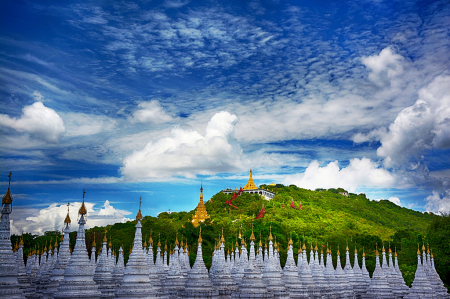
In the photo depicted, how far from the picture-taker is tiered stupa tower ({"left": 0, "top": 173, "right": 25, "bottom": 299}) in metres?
22.5

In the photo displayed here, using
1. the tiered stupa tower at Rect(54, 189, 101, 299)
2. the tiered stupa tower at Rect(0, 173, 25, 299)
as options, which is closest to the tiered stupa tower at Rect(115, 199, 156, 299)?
the tiered stupa tower at Rect(54, 189, 101, 299)

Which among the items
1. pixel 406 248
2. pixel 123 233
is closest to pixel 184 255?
pixel 123 233

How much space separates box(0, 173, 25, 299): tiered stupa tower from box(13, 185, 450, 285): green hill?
60.4 feet

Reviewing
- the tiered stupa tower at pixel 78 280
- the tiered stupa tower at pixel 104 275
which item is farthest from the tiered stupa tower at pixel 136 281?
the tiered stupa tower at pixel 104 275

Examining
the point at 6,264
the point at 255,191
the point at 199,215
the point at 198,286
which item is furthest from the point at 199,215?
the point at 6,264

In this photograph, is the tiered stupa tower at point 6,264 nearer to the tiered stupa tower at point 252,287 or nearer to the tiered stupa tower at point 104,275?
the tiered stupa tower at point 104,275

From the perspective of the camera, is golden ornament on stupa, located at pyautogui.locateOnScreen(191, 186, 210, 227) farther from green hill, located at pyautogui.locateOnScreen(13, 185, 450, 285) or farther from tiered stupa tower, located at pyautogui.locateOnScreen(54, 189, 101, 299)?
tiered stupa tower, located at pyautogui.locateOnScreen(54, 189, 101, 299)

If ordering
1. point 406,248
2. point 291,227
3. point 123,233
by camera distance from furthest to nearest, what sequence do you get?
point 291,227, point 123,233, point 406,248

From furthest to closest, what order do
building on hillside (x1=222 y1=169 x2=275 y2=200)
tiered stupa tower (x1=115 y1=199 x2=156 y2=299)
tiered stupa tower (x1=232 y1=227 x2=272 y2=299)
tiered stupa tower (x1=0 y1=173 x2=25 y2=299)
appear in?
1. building on hillside (x1=222 y1=169 x2=275 y2=200)
2. tiered stupa tower (x1=232 y1=227 x2=272 y2=299)
3. tiered stupa tower (x1=115 y1=199 x2=156 y2=299)
4. tiered stupa tower (x1=0 y1=173 x2=25 y2=299)

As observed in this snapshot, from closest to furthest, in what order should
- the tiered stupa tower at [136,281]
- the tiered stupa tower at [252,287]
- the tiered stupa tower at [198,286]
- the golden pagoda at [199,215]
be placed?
the tiered stupa tower at [136,281] → the tiered stupa tower at [198,286] → the tiered stupa tower at [252,287] → the golden pagoda at [199,215]

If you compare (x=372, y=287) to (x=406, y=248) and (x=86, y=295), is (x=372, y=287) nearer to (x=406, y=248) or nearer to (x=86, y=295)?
(x=86, y=295)

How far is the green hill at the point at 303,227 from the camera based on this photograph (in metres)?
75.3

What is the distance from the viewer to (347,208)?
7264 inches

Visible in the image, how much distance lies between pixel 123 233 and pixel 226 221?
43817mm
